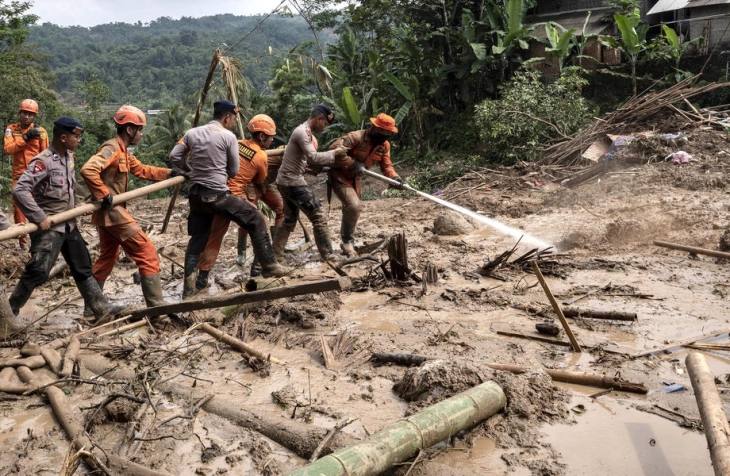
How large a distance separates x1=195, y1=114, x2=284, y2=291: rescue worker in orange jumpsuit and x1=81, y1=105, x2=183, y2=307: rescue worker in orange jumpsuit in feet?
3.09

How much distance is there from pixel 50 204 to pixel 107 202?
0.48 metres

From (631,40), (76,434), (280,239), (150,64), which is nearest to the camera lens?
(76,434)

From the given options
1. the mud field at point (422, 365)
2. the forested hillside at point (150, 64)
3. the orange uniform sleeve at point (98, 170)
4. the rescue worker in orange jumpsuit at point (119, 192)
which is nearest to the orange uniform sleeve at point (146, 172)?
the rescue worker in orange jumpsuit at point (119, 192)

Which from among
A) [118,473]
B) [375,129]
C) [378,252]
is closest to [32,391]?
[118,473]

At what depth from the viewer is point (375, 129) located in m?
7.71

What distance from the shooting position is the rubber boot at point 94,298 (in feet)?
18.2

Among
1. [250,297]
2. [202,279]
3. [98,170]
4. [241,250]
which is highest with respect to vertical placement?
[98,170]

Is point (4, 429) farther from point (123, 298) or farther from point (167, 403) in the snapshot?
point (123, 298)

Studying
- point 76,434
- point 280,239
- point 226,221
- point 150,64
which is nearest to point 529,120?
point 280,239

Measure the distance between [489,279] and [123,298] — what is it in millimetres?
4039

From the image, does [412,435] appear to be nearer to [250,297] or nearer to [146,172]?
[250,297]

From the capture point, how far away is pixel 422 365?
3.97 m

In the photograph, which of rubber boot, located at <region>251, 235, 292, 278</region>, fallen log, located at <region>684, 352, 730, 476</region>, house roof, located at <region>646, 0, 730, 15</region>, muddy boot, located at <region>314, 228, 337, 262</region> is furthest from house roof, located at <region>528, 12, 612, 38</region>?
fallen log, located at <region>684, 352, 730, 476</region>

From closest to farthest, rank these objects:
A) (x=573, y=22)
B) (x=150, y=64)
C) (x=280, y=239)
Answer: (x=280, y=239) < (x=573, y=22) < (x=150, y=64)
